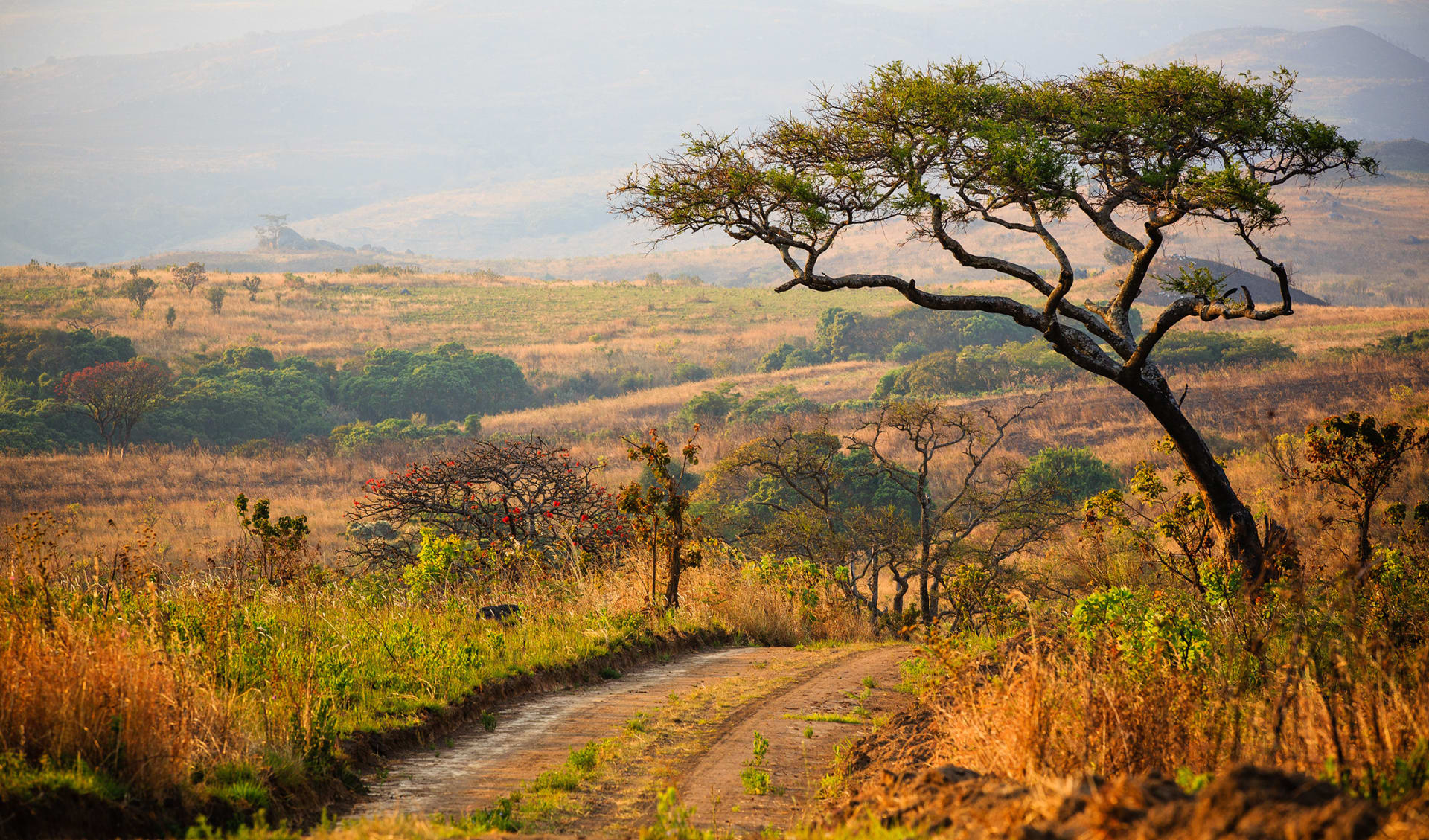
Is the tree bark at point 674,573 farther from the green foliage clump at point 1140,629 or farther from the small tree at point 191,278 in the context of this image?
the small tree at point 191,278

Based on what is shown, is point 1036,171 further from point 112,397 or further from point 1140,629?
point 112,397

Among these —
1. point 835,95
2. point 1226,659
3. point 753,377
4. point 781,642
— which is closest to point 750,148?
point 835,95

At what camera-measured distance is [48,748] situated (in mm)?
4516

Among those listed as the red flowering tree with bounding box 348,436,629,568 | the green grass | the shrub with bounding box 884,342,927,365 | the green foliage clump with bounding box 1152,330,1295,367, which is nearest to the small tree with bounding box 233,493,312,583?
the red flowering tree with bounding box 348,436,629,568

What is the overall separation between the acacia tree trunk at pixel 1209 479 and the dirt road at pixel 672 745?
4.60m

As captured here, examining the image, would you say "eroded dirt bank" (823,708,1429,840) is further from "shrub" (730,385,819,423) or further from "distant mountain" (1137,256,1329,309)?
"distant mountain" (1137,256,1329,309)

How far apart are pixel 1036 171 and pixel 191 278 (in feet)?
212

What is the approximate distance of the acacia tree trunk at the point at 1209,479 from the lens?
10.9 meters

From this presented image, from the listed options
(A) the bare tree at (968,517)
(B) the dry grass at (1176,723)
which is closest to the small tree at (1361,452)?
(A) the bare tree at (968,517)

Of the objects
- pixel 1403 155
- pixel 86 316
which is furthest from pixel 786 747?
pixel 1403 155

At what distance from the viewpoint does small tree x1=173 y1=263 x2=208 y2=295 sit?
196ft

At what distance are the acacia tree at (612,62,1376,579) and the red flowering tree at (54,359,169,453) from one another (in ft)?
105

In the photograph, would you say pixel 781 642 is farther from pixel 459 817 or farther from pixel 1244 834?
pixel 1244 834

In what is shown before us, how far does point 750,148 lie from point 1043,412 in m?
26.9
